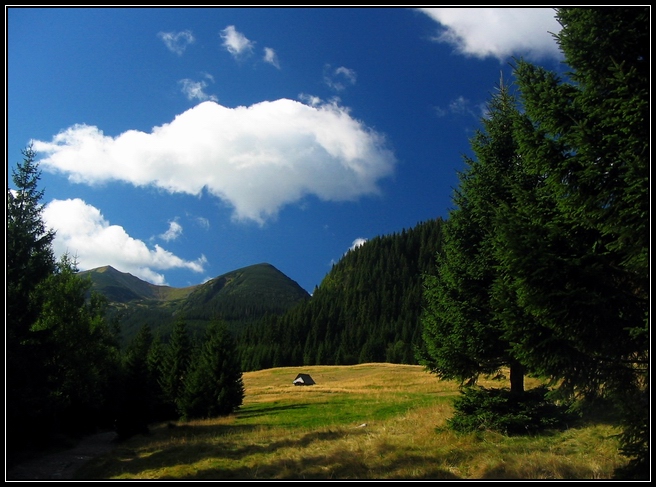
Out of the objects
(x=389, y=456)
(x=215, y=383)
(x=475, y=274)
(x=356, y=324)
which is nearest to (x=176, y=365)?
(x=215, y=383)

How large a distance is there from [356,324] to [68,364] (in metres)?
142

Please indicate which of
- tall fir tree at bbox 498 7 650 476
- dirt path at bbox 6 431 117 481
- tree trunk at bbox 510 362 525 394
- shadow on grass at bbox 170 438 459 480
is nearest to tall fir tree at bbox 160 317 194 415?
dirt path at bbox 6 431 117 481

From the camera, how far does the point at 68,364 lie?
2970cm

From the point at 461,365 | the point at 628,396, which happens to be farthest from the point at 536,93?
the point at 461,365

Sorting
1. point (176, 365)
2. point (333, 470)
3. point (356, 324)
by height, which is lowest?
point (176, 365)

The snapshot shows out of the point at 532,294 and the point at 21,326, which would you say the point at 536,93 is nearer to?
the point at 532,294

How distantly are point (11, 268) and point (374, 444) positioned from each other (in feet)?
66.8

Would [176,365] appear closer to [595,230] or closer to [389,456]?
[389,456]

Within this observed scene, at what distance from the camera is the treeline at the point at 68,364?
62.5 ft

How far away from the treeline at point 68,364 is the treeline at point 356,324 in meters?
75.6

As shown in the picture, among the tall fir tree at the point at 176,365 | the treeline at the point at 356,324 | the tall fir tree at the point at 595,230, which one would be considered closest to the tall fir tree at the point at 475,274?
the tall fir tree at the point at 595,230

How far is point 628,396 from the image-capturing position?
→ 7.59 metres

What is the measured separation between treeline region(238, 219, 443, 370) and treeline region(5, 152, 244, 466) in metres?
75.6

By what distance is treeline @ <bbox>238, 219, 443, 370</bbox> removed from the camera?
131500 mm
